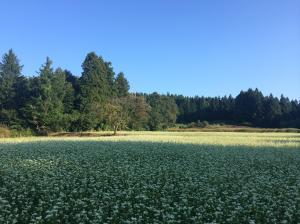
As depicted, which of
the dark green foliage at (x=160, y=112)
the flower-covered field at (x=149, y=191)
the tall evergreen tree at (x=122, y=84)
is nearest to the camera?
the flower-covered field at (x=149, y=191)

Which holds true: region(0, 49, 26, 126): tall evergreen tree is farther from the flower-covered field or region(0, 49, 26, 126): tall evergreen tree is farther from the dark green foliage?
the flower-covered field

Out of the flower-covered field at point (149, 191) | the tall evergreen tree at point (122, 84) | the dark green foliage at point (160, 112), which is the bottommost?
the flower-covered field at point (149, 191)

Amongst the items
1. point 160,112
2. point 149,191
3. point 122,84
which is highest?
point 122,84

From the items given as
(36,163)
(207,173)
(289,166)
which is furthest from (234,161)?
(36,163)

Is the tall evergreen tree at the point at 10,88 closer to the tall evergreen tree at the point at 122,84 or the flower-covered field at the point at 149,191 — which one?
the tall evergreen tree at the point at 122,84

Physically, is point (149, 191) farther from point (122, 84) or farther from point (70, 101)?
point (122, 84)

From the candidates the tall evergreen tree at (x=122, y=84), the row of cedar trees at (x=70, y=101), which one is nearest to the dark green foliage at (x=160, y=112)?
the row of cedar trees at (x=70, y=101)

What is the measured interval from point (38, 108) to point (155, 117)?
42.4m

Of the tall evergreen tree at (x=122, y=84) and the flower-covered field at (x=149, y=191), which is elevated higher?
the tall evergreen tree at (x=122, y=84)

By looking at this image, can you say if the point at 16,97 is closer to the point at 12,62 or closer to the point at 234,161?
the point at 12,62

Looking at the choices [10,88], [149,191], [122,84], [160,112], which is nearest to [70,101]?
[10,88]

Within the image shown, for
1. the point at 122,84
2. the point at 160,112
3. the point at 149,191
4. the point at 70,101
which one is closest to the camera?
the point at 149,191

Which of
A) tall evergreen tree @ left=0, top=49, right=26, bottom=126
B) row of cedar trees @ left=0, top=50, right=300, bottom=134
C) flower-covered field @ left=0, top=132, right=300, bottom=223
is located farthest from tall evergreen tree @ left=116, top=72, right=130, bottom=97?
flower-covered field @ left=0, top=132, right=300, bottom=223

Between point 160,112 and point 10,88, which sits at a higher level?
point 10,88
